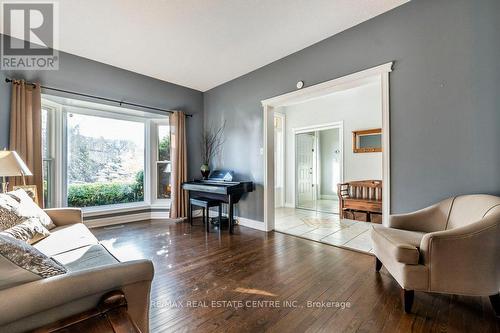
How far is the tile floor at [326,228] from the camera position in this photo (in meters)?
3.02

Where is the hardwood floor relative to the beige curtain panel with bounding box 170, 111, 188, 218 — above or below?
below

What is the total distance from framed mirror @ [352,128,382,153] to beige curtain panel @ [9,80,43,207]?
18.9ft

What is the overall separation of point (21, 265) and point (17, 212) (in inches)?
57.3

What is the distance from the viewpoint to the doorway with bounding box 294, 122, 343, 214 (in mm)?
5727

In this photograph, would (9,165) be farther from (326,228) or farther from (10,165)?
(326,228)

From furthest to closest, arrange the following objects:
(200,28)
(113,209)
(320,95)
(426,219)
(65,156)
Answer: (113,209) → (65,156) → (320,95) → (200,28) → (426,219)

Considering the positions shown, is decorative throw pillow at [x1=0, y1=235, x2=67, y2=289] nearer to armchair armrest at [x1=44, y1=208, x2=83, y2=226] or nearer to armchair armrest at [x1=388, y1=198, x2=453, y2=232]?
armchair armrest at [x1=44, y1=208, x2=83, y2=226]

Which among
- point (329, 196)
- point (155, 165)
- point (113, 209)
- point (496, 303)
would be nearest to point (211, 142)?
point (155, 165)

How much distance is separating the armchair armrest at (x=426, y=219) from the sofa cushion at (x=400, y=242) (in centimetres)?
9

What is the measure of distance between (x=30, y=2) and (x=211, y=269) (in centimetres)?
337

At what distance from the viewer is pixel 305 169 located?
600 centimetres

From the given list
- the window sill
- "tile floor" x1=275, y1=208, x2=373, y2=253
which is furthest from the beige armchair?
A: the window sill

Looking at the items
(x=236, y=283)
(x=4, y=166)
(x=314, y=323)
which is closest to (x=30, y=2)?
(x=4, y=166)

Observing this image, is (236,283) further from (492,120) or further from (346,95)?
(346,95)
